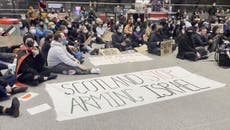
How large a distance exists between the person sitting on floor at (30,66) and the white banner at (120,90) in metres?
0.37

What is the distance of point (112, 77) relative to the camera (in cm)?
996

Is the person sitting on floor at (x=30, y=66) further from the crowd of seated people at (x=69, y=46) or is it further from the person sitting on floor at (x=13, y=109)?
the person sitting on floor at (x=13, y=109)

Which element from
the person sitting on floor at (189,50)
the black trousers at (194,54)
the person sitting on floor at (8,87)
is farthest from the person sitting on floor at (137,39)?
the person sitting on floor at (8,87)

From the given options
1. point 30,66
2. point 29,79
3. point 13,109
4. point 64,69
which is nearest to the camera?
point 13,109

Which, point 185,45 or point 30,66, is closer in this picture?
point 30,66

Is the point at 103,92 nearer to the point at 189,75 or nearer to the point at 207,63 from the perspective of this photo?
the point at 189,75

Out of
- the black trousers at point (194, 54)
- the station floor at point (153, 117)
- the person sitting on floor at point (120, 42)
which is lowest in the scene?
the station floor at point (153, 117)

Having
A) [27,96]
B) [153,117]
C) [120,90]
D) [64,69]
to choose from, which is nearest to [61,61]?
[64,69]

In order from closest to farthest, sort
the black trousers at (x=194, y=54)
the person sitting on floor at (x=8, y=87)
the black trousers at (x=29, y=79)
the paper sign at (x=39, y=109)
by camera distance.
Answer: the paper sign at (x=39, y=109) < the person sitting on floor at (x=8, y=87) < the black trousers at (x=29, y=79) < the black trousers at (x=194, y=54)

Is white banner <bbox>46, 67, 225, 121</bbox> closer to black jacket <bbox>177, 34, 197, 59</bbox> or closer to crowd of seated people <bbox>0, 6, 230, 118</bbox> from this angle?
crowd of seated people <bbox>0, 6, 230, 118</bbox>

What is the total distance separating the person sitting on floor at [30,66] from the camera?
350 inches

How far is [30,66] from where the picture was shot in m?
9.10

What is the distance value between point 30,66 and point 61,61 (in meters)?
1.24

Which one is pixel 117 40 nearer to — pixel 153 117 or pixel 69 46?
pixel 69 46
